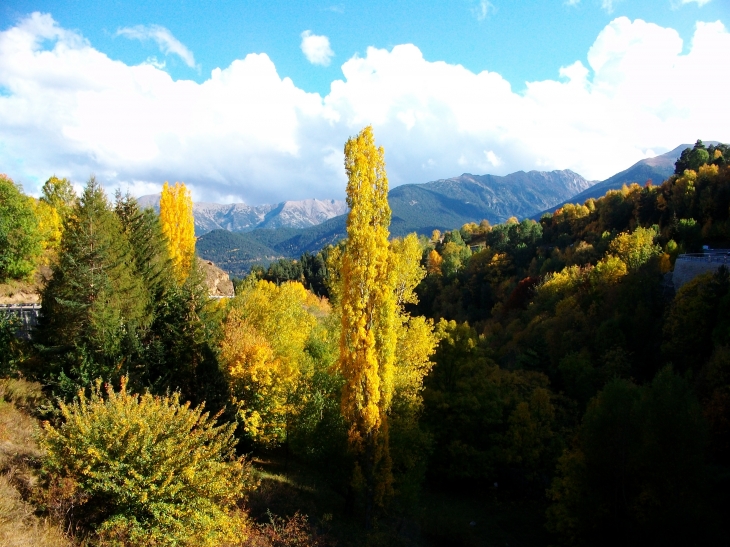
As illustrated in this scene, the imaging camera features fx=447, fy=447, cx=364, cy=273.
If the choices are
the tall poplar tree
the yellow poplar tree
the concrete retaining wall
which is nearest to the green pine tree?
the tall poplar tree

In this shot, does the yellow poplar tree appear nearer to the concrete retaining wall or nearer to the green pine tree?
the green pine tree

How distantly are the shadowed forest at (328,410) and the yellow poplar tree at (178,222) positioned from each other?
162mm

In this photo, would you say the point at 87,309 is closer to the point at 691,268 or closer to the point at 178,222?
the point at 178,222

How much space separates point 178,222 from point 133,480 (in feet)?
86.2

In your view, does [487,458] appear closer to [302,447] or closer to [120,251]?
[302,447]

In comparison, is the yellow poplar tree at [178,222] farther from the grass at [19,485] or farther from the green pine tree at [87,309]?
the grass at [19,485]

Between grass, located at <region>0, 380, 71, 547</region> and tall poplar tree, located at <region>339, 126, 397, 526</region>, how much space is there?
950cm

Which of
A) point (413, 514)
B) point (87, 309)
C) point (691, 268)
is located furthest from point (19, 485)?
point (691, 268)

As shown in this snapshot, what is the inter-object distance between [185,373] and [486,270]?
72810 millimetres

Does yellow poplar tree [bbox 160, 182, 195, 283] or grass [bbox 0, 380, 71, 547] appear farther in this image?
yellow poplar tree [bbox 160, 182, 195, 283]

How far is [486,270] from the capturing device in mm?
85312

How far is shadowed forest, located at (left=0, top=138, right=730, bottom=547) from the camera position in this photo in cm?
1108

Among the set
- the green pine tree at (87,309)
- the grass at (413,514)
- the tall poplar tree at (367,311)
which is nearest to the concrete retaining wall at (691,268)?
the grass at (413,514)

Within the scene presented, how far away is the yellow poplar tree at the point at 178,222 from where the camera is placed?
3294 cm
